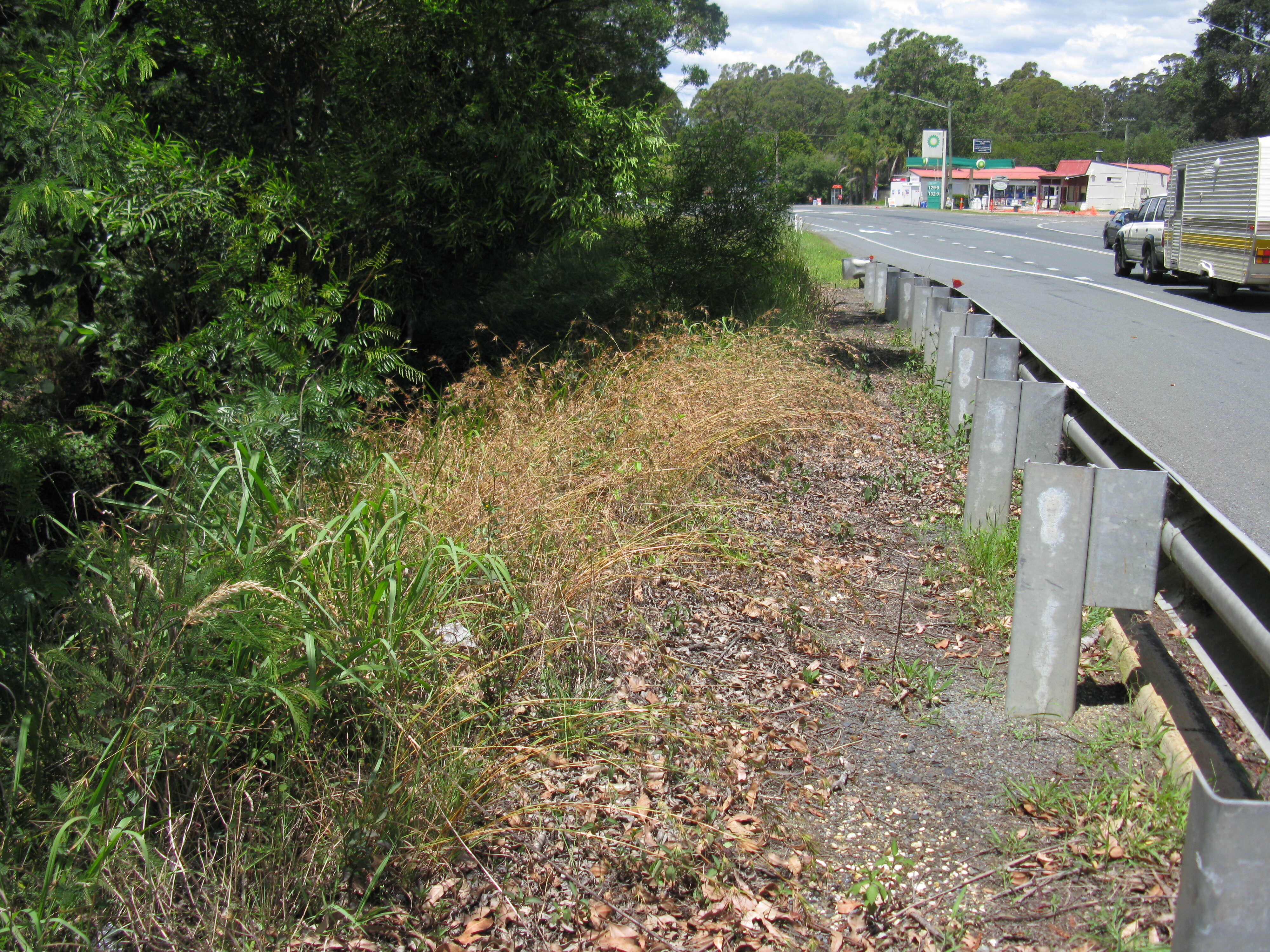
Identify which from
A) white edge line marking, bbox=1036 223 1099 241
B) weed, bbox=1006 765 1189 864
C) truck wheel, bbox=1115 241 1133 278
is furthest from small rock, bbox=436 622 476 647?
white edge line marking, bbox=1036 223 1099 241

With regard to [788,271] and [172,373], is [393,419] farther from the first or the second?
[788,271]

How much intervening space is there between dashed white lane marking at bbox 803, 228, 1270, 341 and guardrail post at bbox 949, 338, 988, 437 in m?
8.92

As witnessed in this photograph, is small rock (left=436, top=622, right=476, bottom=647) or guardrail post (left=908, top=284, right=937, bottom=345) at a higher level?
guardrail post (left=908, top=284, right=937, bottom=345)

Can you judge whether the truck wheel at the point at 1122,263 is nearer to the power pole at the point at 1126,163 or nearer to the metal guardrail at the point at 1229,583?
the metal guardrail at the point at 1229,583

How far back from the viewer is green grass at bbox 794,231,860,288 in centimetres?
2020

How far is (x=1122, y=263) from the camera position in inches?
907

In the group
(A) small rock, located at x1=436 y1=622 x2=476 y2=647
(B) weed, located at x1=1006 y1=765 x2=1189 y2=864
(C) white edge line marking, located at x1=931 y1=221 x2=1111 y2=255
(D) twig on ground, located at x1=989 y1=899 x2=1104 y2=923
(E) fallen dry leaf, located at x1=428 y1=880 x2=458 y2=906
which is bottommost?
(E) fallen dry leaf, located at x1=428 y1=880 x2=458 y2=906

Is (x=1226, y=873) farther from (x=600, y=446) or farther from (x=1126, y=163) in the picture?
(x=1126, y=163)

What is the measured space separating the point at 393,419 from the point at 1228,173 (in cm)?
1572

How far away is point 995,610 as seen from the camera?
4535 mm

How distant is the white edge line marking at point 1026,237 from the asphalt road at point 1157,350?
56 cm

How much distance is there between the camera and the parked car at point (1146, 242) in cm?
2094

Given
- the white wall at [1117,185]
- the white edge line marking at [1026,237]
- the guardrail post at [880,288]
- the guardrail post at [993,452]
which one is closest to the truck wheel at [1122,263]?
the white edge line marking at [1026,237]

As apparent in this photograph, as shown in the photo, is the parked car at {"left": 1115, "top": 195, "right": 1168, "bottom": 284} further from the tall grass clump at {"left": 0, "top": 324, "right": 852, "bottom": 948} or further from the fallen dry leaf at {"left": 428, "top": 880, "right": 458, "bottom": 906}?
the fallen dry leaf at {"left": 428, "top": 880, "right": 458, "bottom": 906}
